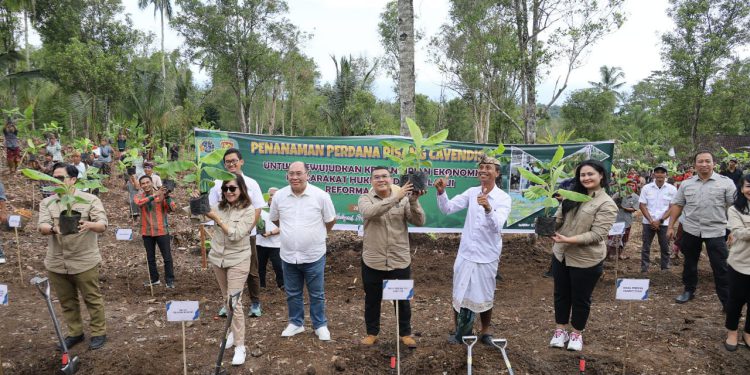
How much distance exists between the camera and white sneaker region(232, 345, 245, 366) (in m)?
3.45

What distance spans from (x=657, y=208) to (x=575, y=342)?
3.91 m

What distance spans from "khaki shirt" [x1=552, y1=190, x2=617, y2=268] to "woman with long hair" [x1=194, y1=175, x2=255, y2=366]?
2704 mm

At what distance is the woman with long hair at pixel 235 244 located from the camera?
3479mm

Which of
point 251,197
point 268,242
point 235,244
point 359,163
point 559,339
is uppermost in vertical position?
point 359,163

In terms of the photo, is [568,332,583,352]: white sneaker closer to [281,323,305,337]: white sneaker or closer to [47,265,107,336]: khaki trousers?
[281,323,305,337]: white sneaker

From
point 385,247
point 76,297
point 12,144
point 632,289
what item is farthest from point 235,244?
point 12,144

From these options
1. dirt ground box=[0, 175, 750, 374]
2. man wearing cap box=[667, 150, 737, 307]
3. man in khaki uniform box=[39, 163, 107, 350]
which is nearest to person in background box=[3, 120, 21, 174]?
dirt ground box=[0, 175, 750, 374]

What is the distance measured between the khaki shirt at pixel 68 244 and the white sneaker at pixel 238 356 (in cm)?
157

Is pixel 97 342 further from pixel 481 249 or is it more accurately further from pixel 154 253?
pixel 481 249

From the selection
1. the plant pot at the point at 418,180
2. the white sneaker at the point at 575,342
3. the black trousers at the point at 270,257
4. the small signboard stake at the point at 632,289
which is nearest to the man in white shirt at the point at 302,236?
the plant pot at the point at 418,180

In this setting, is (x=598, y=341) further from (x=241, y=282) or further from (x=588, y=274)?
(x=241, y=282)

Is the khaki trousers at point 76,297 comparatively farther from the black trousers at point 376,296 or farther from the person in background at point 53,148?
the person in background at point 53,148

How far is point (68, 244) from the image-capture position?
365 cm

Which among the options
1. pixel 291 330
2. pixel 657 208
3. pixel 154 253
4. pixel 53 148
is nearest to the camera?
pixel 291 330
